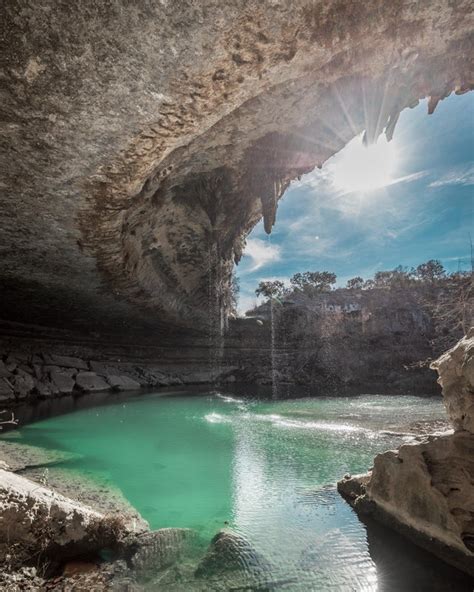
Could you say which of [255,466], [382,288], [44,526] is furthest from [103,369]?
[382,288]

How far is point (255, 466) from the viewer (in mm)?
7223

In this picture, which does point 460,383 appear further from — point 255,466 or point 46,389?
point 46,389

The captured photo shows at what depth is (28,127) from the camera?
5.09 m

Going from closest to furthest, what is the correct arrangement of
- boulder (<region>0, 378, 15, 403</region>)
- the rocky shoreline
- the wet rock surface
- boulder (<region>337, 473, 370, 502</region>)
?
the wet rock surface → boulder (<region>337, 473, 370, 502</region>) → boulder (<region>0, 378, 15, 403</region>) → the rocky shoreline

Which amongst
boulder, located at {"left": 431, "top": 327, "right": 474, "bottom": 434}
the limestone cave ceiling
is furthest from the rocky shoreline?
boulder, located at {"left": 431, "top": 327, "right": 474, "bottom": 434}

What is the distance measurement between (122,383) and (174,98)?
18.4 m

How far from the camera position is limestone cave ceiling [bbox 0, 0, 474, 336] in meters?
3.82

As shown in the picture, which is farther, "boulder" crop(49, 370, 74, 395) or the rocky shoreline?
"boulder" crop(49, 370, 74, 395)

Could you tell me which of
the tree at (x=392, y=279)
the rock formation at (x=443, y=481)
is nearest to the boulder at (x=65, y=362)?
the rock formation at (x=443, y=481)

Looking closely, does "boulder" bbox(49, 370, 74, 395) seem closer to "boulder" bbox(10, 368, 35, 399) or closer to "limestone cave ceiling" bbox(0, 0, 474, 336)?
"boulder" bbox(10, 368, 35, 399)

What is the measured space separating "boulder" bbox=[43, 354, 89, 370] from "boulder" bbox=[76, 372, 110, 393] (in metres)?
0.86

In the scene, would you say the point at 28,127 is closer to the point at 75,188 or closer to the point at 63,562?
the point at 75,188

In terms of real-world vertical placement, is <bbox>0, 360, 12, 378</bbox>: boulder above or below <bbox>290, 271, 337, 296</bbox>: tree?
below

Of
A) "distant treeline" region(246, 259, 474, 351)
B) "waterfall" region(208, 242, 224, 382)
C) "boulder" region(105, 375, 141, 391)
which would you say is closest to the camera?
"waterfall" region(208, 242, 224, 382)
